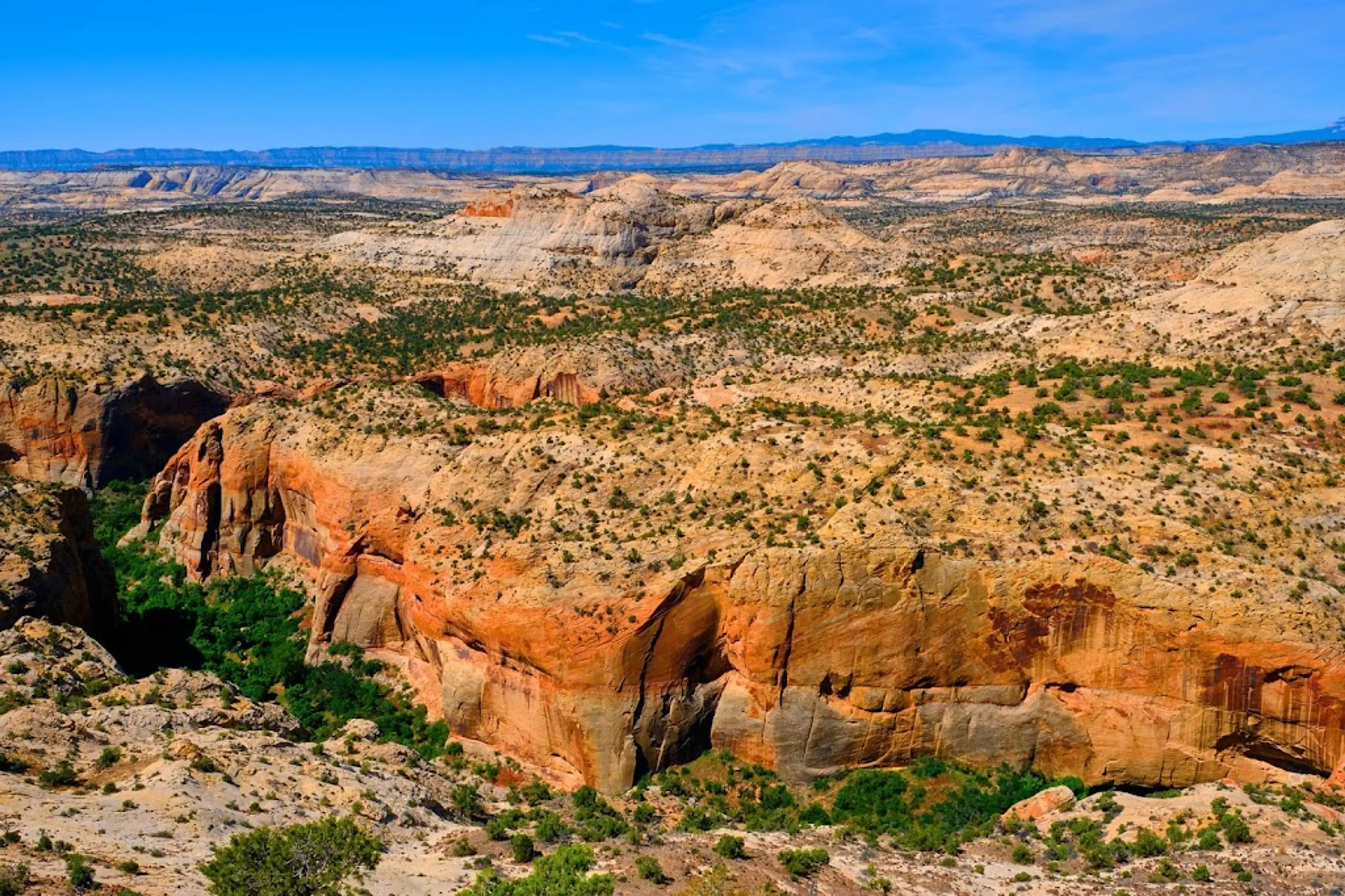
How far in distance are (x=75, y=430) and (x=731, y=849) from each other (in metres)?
43.8

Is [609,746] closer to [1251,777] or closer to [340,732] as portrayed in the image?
[340,732]

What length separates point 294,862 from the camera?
19.9m

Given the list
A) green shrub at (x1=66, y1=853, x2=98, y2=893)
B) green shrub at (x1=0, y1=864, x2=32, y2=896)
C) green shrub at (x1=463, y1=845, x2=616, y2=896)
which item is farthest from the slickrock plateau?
green shrub at (x1=0, y1=864, x2=32, y2=896)

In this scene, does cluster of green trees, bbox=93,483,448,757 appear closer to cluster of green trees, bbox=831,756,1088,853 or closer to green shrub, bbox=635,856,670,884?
green shrub, bbox=635,856,670,884

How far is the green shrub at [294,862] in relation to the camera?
18969 mm

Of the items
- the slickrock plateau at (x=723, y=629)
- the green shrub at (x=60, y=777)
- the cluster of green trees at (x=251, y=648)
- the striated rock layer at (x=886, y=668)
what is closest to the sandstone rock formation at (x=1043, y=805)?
the slickrock plateau at (x=723, y=629)

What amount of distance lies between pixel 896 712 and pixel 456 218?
87342 millimetres

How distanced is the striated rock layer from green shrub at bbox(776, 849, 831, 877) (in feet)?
17.5

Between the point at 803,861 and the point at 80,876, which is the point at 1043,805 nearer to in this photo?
the point at 803,861

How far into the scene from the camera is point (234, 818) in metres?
22.0

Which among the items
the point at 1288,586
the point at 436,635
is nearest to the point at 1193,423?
the point at 1288,586

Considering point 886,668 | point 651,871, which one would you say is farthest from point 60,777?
point 886,668

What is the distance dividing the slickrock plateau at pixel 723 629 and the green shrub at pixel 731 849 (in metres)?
0.09

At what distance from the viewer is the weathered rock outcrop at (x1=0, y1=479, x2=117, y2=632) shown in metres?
30.4
